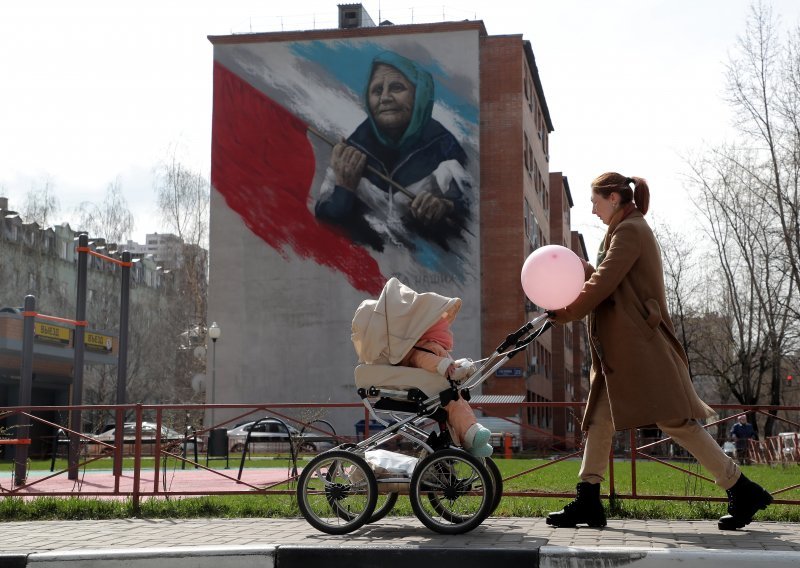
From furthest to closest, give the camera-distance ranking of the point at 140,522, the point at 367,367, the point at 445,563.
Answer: the point at 140,522 → the point at 367,367 → the point at 445,563

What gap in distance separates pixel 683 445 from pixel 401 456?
2.03m

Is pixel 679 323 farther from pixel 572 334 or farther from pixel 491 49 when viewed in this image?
pixel 572 334

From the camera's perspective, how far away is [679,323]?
50.5 m

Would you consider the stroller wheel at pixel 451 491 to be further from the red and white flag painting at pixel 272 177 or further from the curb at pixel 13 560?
the red and white flag painting at pixel 272 177

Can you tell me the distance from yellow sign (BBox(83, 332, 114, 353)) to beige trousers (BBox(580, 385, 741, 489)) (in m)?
29.8

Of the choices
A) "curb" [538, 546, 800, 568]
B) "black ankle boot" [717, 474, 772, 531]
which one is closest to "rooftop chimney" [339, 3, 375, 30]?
"black ankle boot" [717, 474, 772, 531]

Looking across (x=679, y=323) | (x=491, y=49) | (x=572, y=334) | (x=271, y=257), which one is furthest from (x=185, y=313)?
(x=572, y=334)

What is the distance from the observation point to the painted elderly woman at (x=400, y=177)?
5250 cm

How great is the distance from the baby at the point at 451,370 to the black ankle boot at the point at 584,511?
2.23 ft

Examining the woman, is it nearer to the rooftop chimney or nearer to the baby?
the baby

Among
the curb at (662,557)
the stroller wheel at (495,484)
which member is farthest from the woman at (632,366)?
the curb at (662,557)

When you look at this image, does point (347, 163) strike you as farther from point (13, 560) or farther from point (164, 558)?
point (164, 558)

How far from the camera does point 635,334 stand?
6.98m

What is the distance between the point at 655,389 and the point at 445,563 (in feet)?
6.21
